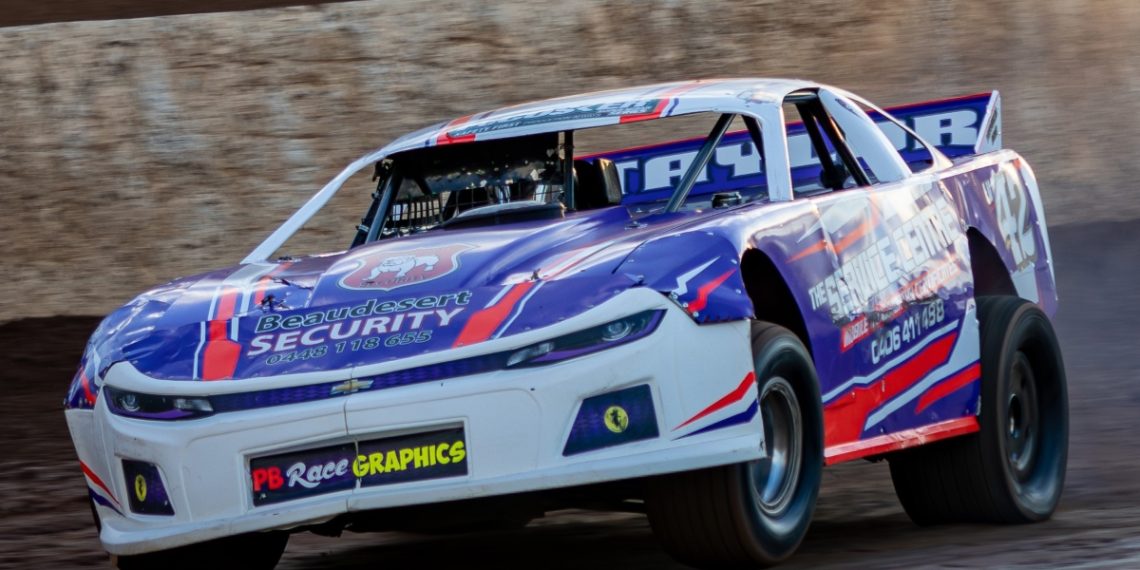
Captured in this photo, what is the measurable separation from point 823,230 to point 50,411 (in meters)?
5.48

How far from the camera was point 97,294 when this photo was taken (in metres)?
10.9

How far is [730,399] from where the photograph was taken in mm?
4090

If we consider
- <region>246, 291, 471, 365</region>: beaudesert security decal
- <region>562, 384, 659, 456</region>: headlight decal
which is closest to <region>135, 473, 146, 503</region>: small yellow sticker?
<region>246, 291, 471, 365</region>: beaudesert security decal

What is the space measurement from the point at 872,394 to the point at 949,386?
21.2 inches

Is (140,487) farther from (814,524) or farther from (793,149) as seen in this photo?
(793,149)

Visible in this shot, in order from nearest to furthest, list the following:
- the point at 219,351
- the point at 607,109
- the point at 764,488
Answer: the point at 219,351
the point at 764,488
the point at 607,109

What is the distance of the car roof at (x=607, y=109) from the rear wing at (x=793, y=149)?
1048mm

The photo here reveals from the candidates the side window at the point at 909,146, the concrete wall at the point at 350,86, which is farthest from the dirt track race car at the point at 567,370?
the concrete wall at the point at 350,86

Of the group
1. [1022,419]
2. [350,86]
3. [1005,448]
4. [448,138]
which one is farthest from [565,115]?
[350,86]

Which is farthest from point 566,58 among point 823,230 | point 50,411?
point 823,230

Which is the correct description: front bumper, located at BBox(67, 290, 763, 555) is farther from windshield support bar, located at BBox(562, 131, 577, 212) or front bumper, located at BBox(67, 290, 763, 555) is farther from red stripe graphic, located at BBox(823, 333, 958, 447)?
windshield support bar, located at BBox(562, 131, 577, 212)

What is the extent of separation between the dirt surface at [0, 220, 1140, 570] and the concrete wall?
1182mm

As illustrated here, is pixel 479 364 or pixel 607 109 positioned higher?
pixel 607 109

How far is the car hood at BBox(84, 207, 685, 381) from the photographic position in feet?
13.4
